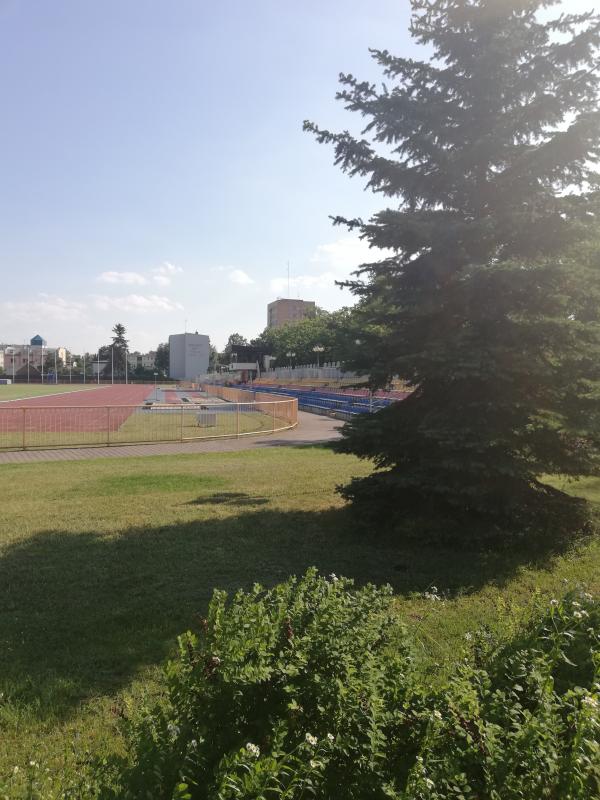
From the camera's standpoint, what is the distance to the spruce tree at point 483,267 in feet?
19.7

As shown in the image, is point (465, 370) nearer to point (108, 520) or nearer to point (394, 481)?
point (394, 481)

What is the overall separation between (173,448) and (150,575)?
11.3m

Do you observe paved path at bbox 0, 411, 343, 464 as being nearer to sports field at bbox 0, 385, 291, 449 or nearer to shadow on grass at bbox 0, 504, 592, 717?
sports field at bbox 0, 385, 291, 449

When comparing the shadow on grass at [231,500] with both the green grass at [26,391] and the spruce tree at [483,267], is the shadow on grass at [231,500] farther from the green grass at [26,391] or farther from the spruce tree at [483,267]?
the green grass at [26,391]

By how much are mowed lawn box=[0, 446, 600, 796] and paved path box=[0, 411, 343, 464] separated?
168 inches

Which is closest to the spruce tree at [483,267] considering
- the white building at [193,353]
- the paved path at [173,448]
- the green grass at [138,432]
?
the paved path at [173,448]

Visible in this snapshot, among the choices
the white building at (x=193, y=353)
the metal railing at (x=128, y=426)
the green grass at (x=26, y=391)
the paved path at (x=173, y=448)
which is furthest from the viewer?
the white building at (x=193, y=353)

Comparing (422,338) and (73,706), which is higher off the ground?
(422,338)

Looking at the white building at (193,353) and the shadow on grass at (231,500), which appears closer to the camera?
the shadow on grass at (231,500)

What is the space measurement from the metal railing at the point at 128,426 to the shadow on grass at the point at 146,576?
8.99 metres

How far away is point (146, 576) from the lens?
5.61m

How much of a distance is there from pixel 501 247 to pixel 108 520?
6.51 m

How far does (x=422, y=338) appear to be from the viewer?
681 centimetres

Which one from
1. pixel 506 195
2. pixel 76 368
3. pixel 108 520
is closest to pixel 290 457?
pixel 108 520
